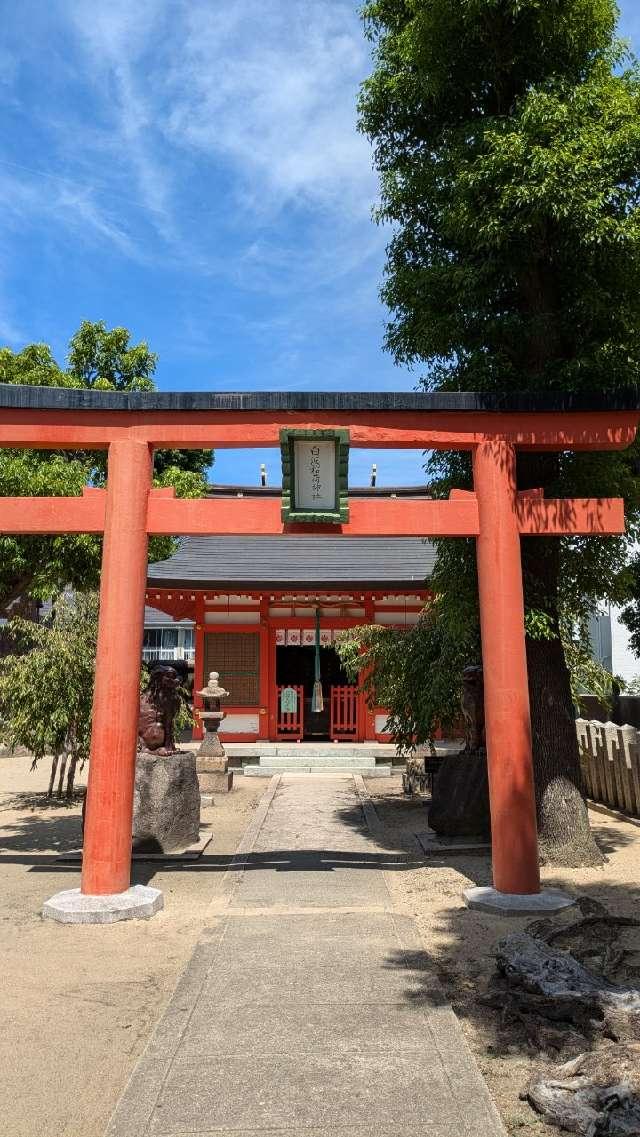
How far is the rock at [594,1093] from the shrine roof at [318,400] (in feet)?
16.0

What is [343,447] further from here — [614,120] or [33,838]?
[33,838]

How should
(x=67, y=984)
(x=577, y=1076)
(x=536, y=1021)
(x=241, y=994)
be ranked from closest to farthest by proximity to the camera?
1. (x=577, y=1076)
2. (x=536, y=1021)
3. (x=241, y=994)
4. (x=67, y=984)

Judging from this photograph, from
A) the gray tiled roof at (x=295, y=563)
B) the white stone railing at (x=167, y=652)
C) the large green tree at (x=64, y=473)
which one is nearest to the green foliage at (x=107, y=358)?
the large green tree at (x=64, y=473)

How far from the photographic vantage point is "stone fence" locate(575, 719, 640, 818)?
999cm

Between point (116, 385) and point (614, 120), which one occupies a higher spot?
point (116, 385)

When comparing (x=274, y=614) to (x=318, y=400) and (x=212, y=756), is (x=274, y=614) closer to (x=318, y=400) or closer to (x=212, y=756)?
(x=212, y=756)

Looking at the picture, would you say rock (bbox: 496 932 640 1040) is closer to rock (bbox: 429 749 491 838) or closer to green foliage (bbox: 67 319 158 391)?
rock (bbox: 429 749 491 838)

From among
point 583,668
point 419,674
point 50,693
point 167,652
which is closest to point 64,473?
point 50,693

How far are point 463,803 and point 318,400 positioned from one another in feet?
16.3

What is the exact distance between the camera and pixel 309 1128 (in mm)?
2959

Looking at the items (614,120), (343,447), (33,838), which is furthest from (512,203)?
(33,838)

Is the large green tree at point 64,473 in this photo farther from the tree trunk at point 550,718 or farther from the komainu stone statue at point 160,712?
the tree trunk at point 550,718

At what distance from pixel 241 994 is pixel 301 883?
2.87 metres

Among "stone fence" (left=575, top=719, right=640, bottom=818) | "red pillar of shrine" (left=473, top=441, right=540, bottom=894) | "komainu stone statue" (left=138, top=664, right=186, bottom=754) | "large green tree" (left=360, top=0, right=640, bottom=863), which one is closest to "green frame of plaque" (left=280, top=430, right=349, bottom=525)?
"red pillar of shrine" (left=473, top=441, right=540, bottom=894)
